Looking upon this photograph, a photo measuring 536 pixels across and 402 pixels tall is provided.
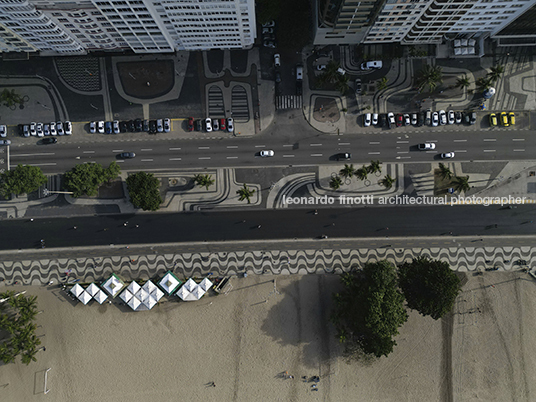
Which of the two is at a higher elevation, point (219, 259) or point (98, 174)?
point (98, 174)

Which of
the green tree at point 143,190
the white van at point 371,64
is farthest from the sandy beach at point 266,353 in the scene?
the white van at point 371,64

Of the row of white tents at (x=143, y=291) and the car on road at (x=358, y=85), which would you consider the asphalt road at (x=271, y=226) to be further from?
the car on road at (x=358, y=85)

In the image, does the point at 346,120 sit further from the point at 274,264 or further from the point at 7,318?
the point at 7,318

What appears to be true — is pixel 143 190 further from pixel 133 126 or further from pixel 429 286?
pixel 429 286

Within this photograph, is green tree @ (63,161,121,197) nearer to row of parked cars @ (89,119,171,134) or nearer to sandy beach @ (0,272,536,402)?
row of parked cars @ (89,119,171,134)

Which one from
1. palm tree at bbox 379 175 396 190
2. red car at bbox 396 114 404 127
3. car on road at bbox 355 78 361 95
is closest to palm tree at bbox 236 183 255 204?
palm tree at bbox 379 175 396 190

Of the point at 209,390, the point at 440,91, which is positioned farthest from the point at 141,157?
the point at 440,91
